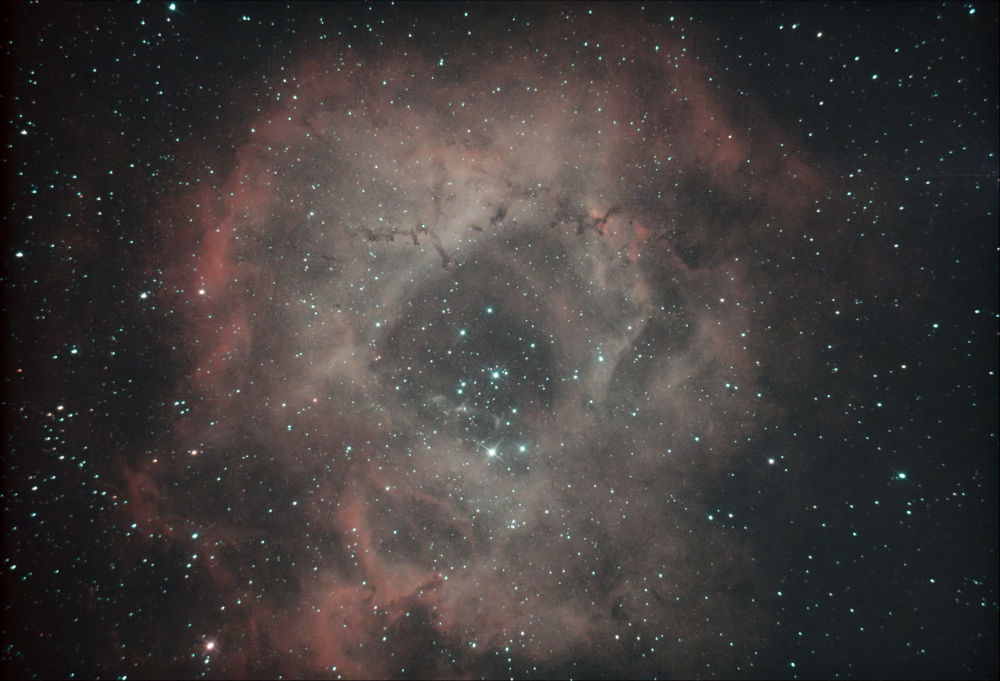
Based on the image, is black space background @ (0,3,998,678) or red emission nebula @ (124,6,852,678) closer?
black space background @ (0,3,998,678)

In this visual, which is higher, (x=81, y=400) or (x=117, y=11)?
(x=117, y=11)

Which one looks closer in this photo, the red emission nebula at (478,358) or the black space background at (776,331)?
the black space background at (776,331)

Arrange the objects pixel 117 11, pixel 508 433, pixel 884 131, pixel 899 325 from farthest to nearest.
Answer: pixel 508 433 → pixel 899 325 → pixel 884 131 → pixel 117 11

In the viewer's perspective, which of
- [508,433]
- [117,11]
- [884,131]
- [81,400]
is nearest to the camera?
[117,11]

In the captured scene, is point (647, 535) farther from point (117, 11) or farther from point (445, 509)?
point (117, 11)

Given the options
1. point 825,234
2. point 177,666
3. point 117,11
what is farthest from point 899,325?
point 177,666

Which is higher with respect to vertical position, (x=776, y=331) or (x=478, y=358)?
(x=478, y=358)

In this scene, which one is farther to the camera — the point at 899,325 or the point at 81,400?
the point at 899,325

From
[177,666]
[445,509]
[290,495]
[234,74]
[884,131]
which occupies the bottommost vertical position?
[177,666]
